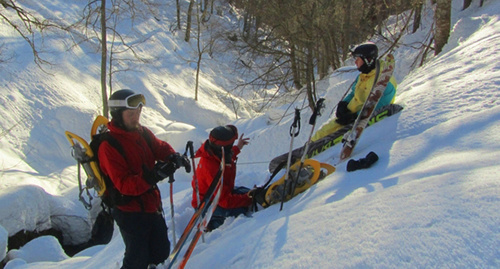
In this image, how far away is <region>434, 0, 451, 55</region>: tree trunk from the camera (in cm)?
749

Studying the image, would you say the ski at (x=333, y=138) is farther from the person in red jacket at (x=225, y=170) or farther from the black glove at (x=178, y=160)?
the black glove at (x=178, y=160)

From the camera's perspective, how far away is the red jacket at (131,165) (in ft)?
8.57

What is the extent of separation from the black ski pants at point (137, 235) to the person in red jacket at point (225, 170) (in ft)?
2.18

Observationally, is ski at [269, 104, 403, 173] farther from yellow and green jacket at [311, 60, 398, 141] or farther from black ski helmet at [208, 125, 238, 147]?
black ski helmet at [208, 125, 238, 147]

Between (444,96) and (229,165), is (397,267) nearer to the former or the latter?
(229,165)

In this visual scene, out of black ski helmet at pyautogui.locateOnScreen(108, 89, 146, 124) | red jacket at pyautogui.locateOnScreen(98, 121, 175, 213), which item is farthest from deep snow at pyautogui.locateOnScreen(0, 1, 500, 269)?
black ski helmet at pyautogui.locateOnScreen(108, 89, 146, 124)

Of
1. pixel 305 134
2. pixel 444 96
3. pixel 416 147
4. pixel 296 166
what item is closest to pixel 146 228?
pixel 296 166

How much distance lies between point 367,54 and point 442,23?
4759 mm

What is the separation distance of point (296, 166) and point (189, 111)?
17882mm

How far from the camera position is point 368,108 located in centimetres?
444

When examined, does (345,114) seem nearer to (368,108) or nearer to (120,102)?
(368,108)

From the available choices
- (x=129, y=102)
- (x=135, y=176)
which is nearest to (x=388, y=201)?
(x=135, y=176)

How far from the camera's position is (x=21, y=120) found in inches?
512


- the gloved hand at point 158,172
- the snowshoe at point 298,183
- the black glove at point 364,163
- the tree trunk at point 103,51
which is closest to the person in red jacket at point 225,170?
the snowshoe at point 298,183
